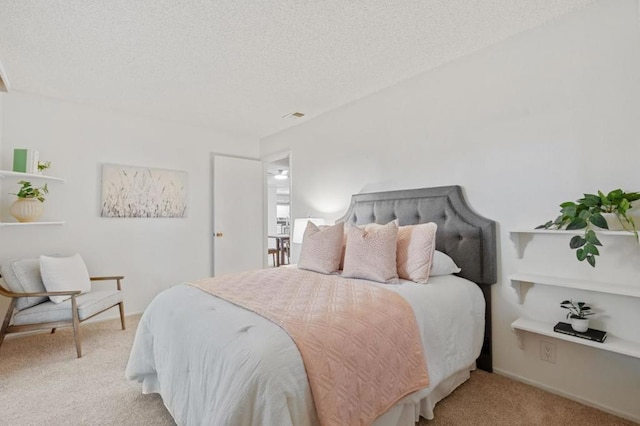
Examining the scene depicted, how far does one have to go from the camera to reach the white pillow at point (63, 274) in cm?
268

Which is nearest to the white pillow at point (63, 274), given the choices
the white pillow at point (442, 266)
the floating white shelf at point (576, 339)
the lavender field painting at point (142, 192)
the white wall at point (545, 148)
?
the lavender field painting at point (142, 192)

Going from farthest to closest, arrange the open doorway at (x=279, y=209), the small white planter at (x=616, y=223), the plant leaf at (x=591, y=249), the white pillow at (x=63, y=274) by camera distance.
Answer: the open doorway at (x=279, y=209) < the white pillow at (x=63, y=274) < the small white planter at (x=616, y=223) < the plant leaf at (x=591, y=249)

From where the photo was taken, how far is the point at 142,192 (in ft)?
12.3

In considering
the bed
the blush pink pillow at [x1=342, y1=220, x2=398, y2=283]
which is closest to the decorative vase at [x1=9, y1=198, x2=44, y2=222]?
the bed

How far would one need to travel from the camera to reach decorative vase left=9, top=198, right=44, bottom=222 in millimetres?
2877

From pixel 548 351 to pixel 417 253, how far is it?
1.05 meters

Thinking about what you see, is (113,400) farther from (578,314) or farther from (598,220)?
(598,220)

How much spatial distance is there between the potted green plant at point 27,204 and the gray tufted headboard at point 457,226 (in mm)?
3347

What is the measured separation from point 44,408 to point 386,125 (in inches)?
131

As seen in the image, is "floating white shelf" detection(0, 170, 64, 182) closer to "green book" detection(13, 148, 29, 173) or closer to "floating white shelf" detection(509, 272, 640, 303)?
"green book" detection(13, 148, 29, 173)

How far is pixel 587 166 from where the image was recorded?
1.86 metres

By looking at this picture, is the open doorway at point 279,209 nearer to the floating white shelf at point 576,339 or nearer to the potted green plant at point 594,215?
the floating white shelf at point 576,339

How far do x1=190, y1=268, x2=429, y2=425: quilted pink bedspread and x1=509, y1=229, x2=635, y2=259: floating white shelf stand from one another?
1.02 m

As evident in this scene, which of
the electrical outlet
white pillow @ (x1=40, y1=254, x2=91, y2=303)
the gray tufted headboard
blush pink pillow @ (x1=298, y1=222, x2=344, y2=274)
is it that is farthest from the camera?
white pillow @ (x1=40, y1=254, x2=91, y2=303)
